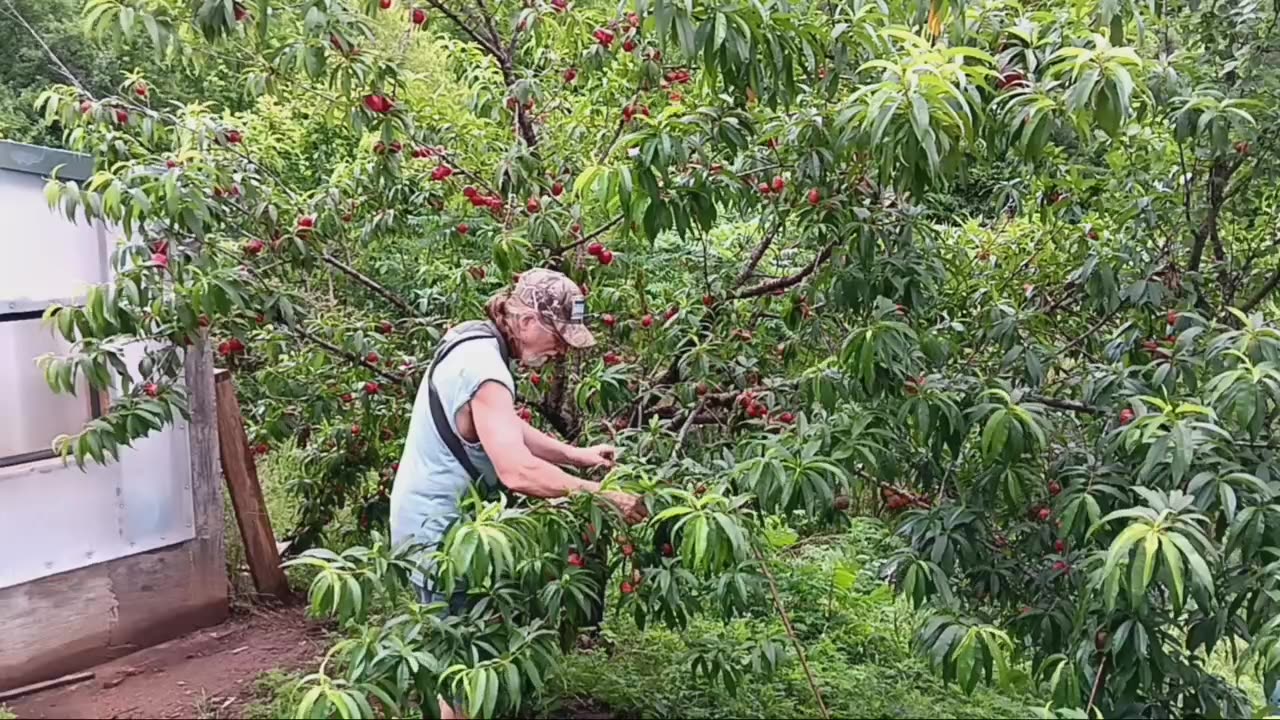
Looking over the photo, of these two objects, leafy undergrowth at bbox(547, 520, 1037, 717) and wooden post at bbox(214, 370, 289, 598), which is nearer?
leafy undergrowth at bbox(547, 520, 1037, 717)

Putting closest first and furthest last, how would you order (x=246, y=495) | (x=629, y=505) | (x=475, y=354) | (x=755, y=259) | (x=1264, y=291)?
(x=629, y=505)
(x=475, y=354)
(x=1264, y=291)
(x=755, y=259)
(x=246, y=495)

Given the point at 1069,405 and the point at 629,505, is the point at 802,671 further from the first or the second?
the point at 629,505

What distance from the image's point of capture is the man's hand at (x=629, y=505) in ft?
9.66

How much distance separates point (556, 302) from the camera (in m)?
3.25

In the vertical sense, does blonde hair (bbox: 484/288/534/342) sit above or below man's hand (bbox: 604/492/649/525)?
above

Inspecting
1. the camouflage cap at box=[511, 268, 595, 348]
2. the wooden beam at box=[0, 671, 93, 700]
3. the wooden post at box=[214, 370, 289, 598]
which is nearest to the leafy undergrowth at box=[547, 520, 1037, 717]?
the camouflage cap at box=[511, 268, 595, 348]

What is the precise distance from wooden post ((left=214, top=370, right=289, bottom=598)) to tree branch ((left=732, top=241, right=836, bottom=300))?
2473mm

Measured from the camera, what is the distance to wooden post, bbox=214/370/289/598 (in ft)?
17.0

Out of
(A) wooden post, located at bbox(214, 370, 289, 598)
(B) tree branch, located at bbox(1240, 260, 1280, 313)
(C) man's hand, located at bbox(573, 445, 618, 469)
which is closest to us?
(C) man's hand, located at bbox(573, 445, 618, 469)

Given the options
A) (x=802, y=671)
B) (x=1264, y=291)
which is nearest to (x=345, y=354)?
(x=802, y=671)

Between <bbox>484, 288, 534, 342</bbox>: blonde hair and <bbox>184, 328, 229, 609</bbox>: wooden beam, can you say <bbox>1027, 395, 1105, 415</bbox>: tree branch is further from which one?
<bbox>184, 328, 229, 609</bbox>: wooden beam

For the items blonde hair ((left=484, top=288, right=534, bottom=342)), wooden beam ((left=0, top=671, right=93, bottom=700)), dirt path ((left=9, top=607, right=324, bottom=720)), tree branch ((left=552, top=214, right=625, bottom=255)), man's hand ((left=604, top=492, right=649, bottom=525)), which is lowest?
dirt path ((left=9, top=607, right=324, bottom=720))

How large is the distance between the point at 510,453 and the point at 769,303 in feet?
6.39

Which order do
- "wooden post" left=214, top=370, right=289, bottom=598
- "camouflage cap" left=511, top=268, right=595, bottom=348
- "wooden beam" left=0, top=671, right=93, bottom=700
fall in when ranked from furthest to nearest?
"wooden post" left=214, top=370, right=289, bottom=598 < "wooden beam" left=0, top=671, right=93, bottom=700 < "camouflage cap" left=511, top=268, right=595, bottom=348
